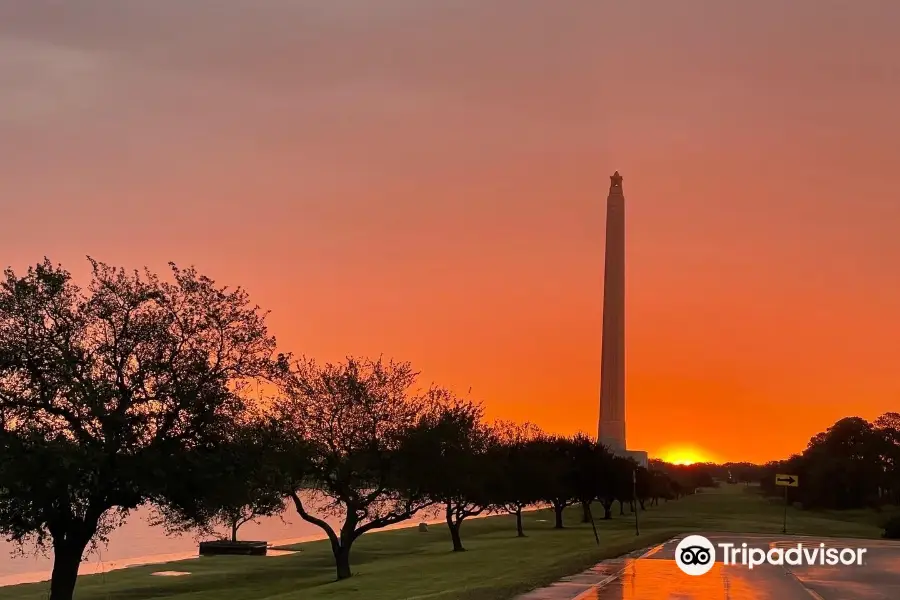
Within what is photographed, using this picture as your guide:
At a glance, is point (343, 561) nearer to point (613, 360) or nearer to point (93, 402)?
point (93, 402)

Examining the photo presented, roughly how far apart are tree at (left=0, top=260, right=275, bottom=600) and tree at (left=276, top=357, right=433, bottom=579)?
19116 mm

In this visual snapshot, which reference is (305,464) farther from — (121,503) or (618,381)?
(618,381)

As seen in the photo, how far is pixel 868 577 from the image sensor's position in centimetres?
3347

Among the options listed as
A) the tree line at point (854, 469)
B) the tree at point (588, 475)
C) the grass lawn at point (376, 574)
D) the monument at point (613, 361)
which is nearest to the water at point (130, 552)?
the grass lawn at point (376, 574)

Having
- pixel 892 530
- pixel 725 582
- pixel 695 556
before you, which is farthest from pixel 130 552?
pixel 725 582

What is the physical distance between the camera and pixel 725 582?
99.6 feet

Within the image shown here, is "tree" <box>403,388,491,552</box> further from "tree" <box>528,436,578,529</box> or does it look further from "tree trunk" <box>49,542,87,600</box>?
"tree" <box>528,436,578,529</box>

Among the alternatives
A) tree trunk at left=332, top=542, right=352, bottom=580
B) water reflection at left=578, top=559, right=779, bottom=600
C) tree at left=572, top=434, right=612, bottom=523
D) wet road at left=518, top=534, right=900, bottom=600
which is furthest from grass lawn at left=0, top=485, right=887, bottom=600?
tree at left=572, top=434, right=612, bottom=523

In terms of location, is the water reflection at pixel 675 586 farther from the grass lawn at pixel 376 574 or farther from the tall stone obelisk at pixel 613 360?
the tall stone obelisk at pixel 613 360

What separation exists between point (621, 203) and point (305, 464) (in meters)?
123

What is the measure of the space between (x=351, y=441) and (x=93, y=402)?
2399cm

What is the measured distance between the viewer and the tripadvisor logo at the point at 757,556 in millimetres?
38531

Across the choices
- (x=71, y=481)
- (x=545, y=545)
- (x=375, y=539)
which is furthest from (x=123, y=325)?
(x=375, y=539)

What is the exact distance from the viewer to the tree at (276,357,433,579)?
52.8m
